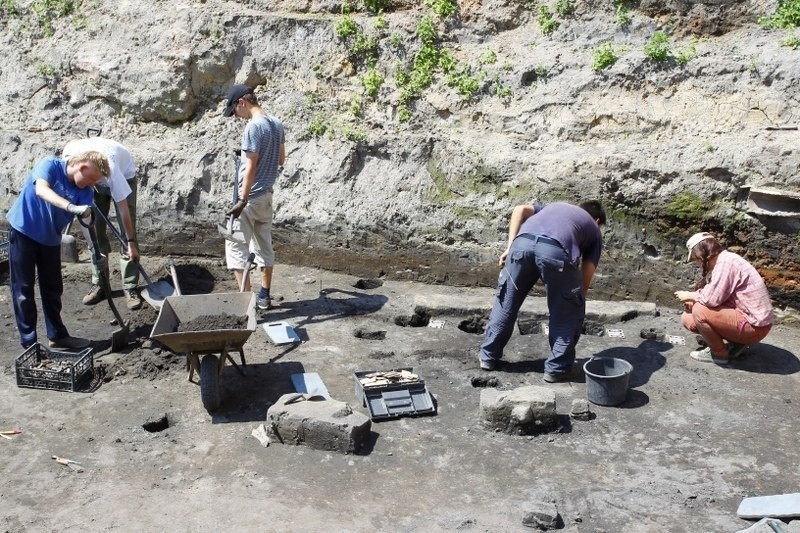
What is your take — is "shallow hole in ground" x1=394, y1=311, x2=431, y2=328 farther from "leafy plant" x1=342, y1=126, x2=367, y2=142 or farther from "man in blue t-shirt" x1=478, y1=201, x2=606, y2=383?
"leafy plant" x1=342, y1=126, x2=367, y2=142

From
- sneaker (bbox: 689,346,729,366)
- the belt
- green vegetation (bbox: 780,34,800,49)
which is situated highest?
green vegetation (bbox: 780,34,800,49)

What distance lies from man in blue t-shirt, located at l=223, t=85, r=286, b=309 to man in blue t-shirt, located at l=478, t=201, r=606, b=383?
2.32 metres

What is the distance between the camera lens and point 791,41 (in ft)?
27.0

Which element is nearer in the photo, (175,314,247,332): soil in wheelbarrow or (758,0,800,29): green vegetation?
(175,314,247,332): soil in wheelbarrow

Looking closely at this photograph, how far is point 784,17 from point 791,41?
0.47m

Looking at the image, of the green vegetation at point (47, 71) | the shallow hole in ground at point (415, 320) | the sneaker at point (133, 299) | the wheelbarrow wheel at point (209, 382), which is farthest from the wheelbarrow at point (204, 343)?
the green vegetation at point (47, 71)

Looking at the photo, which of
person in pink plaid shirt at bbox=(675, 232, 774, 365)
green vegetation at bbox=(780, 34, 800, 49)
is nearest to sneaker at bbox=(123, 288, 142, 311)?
person in pink plaid shirt at bbox=(675, 232, 774, 365)

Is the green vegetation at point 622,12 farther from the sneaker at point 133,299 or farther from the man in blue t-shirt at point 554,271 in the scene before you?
the sneaker at point 133,299

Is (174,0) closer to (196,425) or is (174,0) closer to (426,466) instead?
(196,425)

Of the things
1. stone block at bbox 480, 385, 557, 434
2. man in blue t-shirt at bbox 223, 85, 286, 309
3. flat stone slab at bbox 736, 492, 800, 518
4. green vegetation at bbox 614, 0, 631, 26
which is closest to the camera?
flat stone slab at bbox 736, 492, 800, 518

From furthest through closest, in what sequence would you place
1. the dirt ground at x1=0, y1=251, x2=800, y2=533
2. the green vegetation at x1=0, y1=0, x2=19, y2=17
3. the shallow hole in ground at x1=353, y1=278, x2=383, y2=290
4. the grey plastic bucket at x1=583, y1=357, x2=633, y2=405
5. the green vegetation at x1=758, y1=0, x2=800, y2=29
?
1. the green vegetation at x1=0, y1=0, x2=19, y2=17
2. the shallow hole in ground at x1=353, y1=278, x2=383, y2=290
3. the green vegetation at x1=758, y1=0, x2=800, y2=29
4. the grey plastic bucket at x1=583, y1=357, x2=633, y2=405
5. the dirt ground at x1=0, y1=251, x2=800, y2=533

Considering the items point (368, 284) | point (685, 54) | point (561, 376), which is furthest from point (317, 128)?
point (561, 376)

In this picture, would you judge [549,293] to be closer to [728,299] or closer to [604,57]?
[728,299]

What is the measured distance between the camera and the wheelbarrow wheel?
582 cm
